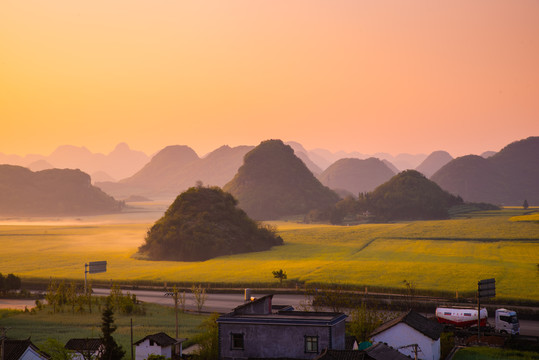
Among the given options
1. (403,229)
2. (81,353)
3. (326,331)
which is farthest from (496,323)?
(403,229)

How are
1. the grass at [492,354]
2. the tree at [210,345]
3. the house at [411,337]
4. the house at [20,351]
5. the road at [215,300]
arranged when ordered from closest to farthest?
the house at [20,351] → the tree at [210,345] → the house at [411,337] → the grass at [492,354] → the road at [215,300]

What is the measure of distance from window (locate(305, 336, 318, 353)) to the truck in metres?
21.5

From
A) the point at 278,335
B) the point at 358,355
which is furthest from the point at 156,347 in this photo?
the point at 358,355

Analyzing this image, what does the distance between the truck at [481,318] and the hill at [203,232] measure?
69.4 metres

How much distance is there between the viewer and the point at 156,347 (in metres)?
43.9

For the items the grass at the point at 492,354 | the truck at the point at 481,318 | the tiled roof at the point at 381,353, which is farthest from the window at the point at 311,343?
the truck at the point at 481,318

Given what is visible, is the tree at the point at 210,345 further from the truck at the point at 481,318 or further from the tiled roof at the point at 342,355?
the truck at the point at 481,318

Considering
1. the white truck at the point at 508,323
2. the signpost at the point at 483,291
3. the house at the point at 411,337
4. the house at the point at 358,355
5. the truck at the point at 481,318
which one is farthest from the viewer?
the truck at the point at 481,318

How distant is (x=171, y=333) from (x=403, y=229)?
9758 cm

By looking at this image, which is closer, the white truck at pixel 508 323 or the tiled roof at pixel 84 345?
the tiled roof at pixel 84 345

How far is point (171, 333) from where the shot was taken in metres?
54.9

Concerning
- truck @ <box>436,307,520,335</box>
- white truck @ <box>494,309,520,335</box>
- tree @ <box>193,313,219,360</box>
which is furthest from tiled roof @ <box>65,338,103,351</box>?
white truck @ <box>494,309,520,335</box>

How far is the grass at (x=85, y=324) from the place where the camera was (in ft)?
178

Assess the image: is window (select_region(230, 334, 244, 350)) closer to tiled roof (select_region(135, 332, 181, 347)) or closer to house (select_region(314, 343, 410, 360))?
tiled roof (select_region(135, 332, 181, 347))
